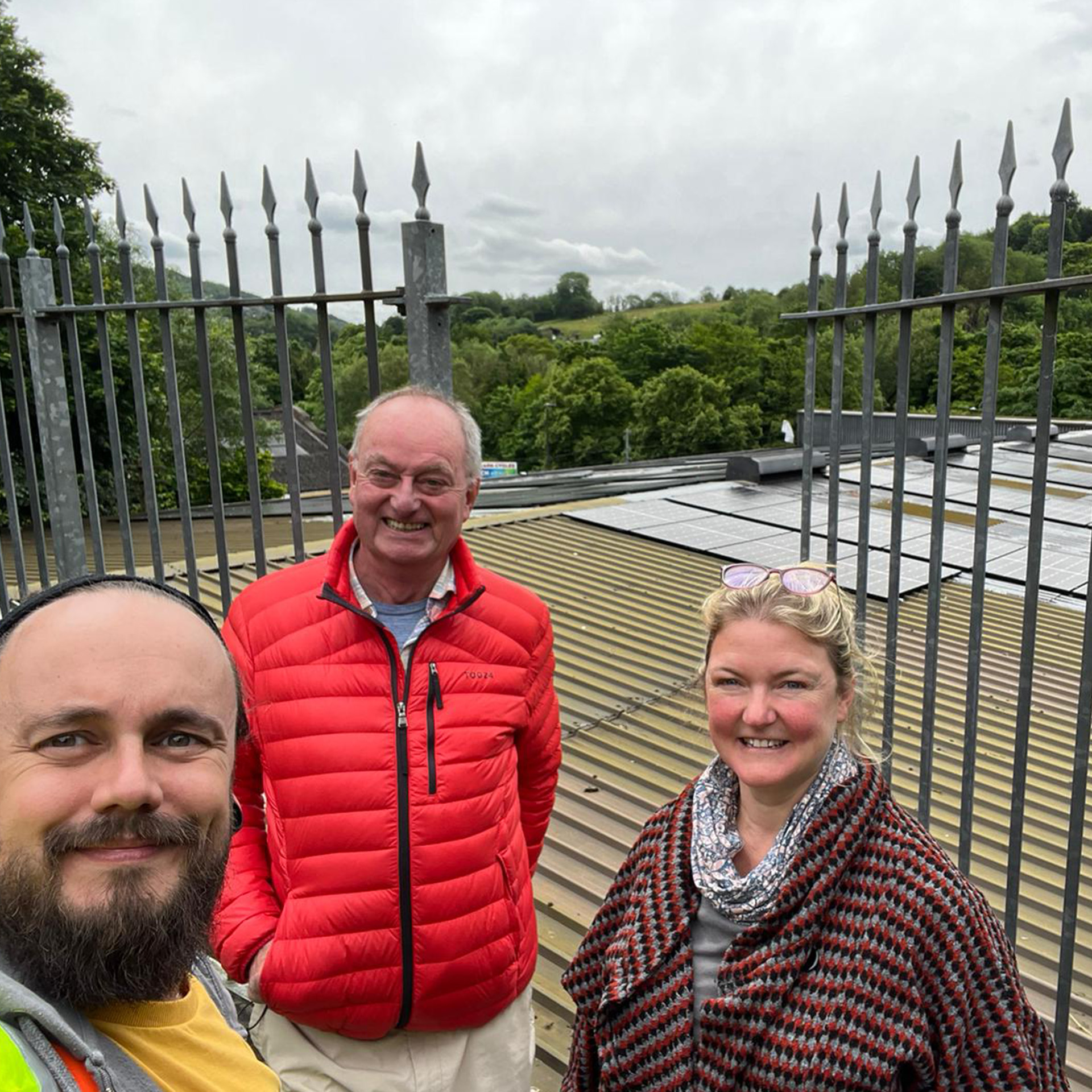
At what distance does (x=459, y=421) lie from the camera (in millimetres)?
2180

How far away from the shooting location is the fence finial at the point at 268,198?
8.35 ft

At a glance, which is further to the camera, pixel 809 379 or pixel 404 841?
pixel 809 379

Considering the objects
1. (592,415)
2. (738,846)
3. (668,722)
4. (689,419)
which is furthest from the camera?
(592,415)

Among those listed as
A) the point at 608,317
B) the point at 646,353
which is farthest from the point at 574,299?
the point at 646,353

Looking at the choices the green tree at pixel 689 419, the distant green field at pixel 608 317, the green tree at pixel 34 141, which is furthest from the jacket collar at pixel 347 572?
the distant green field at pixel 608 317

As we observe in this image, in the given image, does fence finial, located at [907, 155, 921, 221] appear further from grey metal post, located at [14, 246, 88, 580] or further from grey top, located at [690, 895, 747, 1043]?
grey metal post, located at [14, 246, 88, 580]

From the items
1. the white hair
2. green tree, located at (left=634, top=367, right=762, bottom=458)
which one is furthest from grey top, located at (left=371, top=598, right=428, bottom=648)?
green tree, located at (left=634, top=367, right=762, bottom=458)

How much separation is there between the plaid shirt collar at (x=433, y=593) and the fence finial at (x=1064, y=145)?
64.3 inches

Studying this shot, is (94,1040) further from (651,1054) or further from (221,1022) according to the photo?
(651,1054)

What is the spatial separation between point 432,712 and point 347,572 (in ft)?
1.32

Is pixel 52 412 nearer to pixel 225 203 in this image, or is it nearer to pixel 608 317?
pixel 225 203

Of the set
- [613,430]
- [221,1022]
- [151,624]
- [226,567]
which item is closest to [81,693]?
[151,624]

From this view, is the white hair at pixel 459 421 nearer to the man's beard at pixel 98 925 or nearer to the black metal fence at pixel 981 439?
the black metal fence at pixel 981 439

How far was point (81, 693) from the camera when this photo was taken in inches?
39.8
